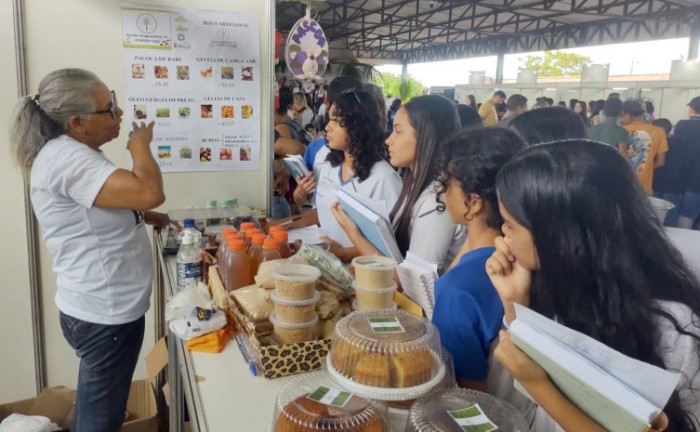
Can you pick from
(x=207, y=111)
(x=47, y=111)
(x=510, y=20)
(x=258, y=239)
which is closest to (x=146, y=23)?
(x=207, y=111)

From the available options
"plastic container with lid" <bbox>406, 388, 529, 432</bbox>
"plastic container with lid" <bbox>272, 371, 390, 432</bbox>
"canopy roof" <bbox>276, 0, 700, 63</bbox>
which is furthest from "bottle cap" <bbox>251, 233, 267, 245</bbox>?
"canopy roof" <bbox>276, 0, 700, 63</bbox>

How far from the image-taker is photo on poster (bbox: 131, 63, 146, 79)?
2.28 metres

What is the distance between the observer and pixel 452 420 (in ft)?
2.50

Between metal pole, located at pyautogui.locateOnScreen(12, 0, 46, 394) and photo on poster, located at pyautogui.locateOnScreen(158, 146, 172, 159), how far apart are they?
1.80ft

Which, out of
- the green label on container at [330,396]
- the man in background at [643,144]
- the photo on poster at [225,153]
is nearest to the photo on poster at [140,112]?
the photo on poster at [225,153]

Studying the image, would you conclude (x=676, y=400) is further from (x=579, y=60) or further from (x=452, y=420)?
(x=579, y=60)

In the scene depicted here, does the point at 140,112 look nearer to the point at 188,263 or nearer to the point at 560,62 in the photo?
the point at 188,263

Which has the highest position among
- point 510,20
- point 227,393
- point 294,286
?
point 510,20

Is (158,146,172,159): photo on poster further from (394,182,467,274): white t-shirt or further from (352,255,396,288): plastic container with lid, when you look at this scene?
(352,255,396,288): plastic container with lid

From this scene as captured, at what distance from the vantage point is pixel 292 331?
115cm

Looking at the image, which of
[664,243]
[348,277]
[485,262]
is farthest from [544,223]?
[348,277]

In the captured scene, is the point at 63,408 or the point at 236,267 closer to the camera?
the point at 236,267

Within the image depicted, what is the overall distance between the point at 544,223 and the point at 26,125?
1448mm

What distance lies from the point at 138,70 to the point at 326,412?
200 cm
